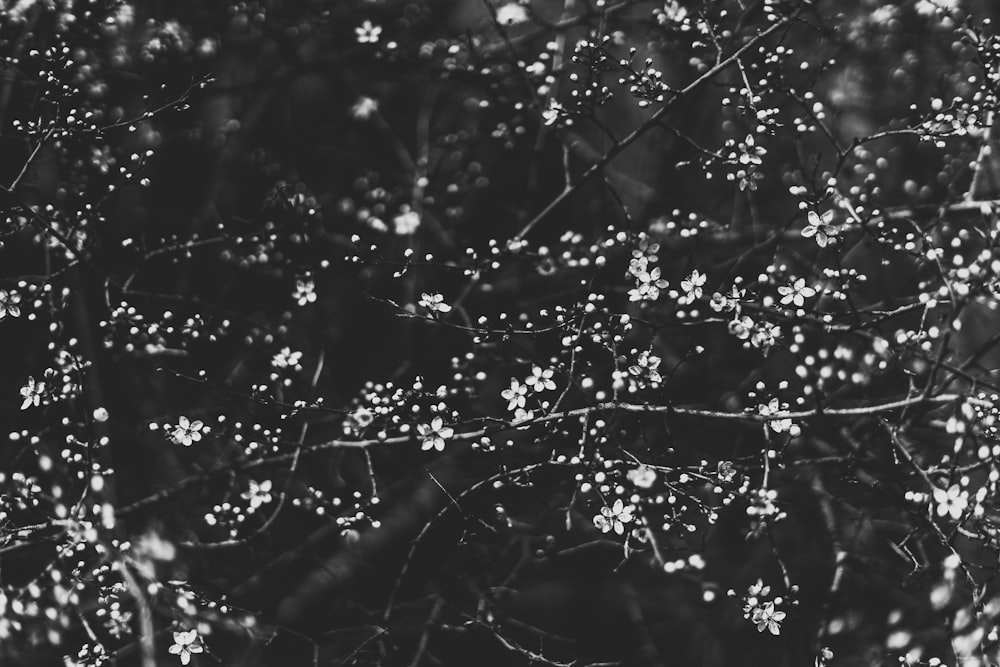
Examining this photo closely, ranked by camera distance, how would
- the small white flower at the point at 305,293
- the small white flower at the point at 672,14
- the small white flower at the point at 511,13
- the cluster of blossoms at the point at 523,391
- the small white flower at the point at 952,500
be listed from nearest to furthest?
the small white flower at the point at 952,500 → the cluster of blossoms at the point at 523,391 → the small white flower at the point at 305,293 → the small white flower at the point at 672,14 → the small white flower at the point at 511,13

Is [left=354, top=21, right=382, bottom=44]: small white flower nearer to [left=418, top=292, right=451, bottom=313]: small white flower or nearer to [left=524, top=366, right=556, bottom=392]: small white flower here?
[left=418, top=292, right=451, bottom=313]: small white flower

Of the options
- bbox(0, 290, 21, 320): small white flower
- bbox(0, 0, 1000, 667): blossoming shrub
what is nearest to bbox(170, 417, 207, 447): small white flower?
bbox(0, 0, 1000, 667): blossoming shrub

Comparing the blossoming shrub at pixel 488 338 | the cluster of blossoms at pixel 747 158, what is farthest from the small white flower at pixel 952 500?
the cluster of blossoms at pixel 747 158

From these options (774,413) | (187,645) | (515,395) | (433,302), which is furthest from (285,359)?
(774,413)

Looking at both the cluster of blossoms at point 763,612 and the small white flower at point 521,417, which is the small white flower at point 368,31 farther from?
the cluster of blossoms at point 763,612

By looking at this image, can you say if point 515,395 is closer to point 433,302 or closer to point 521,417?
point 521,417

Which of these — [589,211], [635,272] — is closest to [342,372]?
[589,211]

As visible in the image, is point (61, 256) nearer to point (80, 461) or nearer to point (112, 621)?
point (80, 461)
